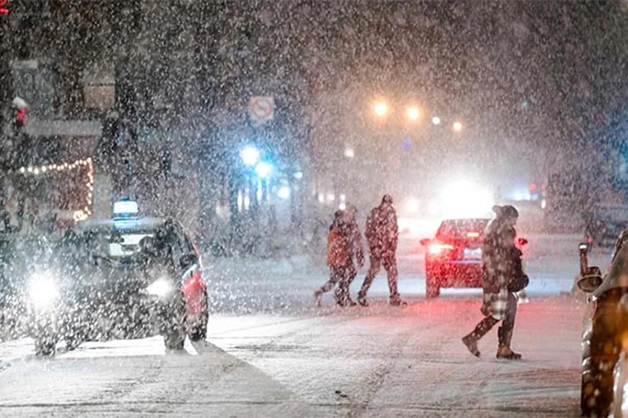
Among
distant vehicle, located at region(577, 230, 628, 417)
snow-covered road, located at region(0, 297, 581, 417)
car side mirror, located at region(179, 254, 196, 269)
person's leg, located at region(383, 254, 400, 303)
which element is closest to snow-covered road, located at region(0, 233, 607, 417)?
snow-covered road, located at region(0, 297, 581, 417)

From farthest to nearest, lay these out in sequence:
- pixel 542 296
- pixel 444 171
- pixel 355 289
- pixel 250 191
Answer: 1. pixel 444 171
2. pixel 250 191
3. pixel 355 289
4. pixel 542 296

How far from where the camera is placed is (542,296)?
23.9m

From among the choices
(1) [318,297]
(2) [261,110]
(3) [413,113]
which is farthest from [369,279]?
(3) [413,113]

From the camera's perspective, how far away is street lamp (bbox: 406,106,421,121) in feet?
156

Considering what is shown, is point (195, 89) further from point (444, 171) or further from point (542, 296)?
point (444, 171)

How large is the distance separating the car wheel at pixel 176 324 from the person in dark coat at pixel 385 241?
7.55 m

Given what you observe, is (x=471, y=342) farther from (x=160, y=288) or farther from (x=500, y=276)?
(x=160, y=288)

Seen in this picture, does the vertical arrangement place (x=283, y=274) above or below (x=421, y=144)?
below

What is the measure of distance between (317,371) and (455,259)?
1075 centimetres

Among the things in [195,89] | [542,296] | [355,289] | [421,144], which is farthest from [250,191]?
[421,144]

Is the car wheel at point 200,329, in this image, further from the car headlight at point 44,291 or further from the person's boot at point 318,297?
the person's boot at point 318,297

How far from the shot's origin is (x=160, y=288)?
14461 mm

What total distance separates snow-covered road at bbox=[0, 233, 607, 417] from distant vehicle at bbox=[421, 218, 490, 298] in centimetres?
216

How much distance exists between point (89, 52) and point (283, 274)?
46.4ft
